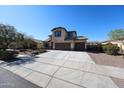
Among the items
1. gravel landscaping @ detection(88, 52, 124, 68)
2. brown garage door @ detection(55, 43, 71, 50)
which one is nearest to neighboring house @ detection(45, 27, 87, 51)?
brown garage door @ detection(55, 43, 71, 50)

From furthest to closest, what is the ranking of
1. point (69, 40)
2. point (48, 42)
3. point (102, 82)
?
point (48, 42), point (69, 40), point (102, 82)

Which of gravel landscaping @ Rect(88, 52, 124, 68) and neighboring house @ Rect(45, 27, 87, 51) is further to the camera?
neighboring house @ Rect(45, 27, 87, 51)

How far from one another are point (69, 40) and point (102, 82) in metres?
15.9

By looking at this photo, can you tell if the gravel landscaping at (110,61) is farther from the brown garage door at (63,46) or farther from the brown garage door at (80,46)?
the brown garage door at (63,46)

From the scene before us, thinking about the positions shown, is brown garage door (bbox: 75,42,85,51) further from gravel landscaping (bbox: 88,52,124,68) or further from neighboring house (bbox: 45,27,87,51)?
gravel landscaping (bbox: 88,52,124,68)

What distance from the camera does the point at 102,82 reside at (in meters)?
3.93

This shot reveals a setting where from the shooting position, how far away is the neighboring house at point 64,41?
1902 cm

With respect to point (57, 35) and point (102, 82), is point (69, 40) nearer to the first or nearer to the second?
point (57, 35)

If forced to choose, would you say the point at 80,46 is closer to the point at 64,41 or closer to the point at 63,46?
the point at 64,41

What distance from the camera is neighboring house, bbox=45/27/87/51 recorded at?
62.4 ft

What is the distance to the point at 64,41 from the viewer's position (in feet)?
65.2

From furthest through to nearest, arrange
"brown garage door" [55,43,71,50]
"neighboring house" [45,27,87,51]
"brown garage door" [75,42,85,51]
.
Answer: "brown garage door" [55,43,71,50]
"neighboring house" [45,27,87,51]
"brown garage door" [75,42,85,51]
